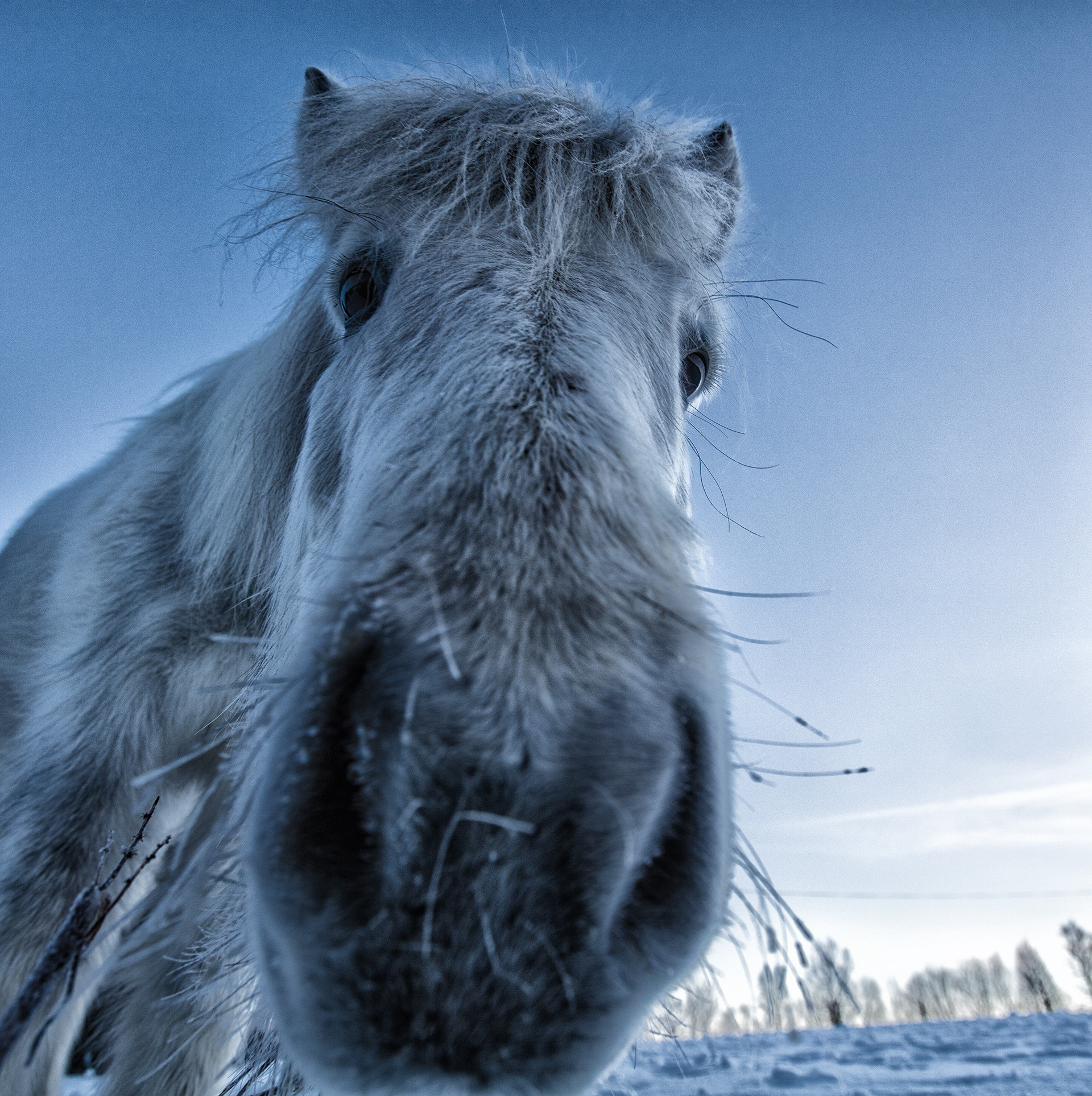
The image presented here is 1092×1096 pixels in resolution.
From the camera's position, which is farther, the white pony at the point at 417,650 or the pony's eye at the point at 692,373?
the pony's eye at the point at 692,373

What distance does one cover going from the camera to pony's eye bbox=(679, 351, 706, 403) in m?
2.21

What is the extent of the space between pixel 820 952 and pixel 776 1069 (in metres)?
5.10

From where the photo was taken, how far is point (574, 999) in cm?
70

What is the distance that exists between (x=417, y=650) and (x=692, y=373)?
175 cm

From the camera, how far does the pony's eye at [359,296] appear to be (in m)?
1.96

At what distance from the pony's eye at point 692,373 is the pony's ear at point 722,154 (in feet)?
2.33

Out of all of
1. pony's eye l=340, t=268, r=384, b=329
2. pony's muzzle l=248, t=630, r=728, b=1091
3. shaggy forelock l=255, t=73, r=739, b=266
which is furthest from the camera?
pony's eye l=340, t=268, r=384, b=329

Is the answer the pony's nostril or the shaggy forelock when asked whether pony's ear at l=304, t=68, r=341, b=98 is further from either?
the pony's nostril

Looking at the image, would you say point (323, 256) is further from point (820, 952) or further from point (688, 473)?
point (820, 952)

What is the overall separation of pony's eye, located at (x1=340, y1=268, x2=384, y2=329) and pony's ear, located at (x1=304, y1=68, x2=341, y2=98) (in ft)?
2.79

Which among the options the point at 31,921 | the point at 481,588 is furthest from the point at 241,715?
the point at 481,588

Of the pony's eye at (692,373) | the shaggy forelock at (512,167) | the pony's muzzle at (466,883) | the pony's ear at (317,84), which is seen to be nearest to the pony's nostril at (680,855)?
the pony's muzzle at (466,883)

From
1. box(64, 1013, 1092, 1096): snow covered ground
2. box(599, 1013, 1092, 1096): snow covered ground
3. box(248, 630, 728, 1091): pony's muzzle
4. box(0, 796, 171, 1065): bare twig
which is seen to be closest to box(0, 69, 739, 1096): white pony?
box(248, 630, 728, 1091): pony's muzzle

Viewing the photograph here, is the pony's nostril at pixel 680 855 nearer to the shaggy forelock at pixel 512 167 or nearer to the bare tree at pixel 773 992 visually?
the bare tree at pixel 773 992
